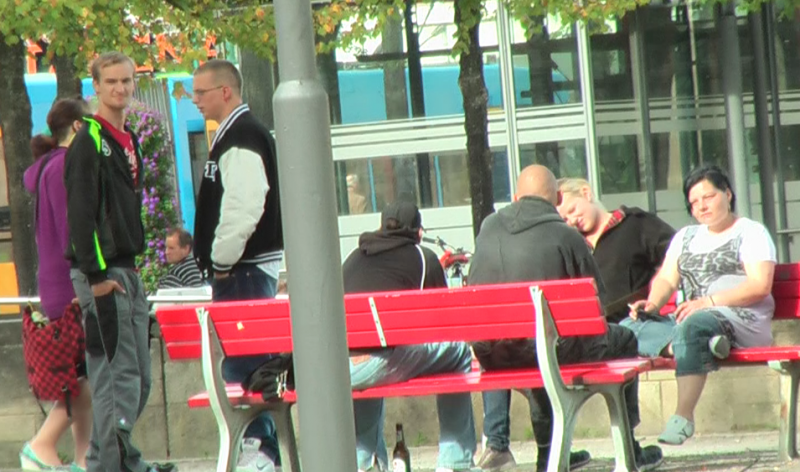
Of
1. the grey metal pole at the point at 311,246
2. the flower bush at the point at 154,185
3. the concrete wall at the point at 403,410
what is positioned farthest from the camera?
the flower bush at the point at 154,185

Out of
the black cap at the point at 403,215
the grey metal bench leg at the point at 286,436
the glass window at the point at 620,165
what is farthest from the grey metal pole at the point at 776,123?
the grey metal bench leg at the point at 286,436

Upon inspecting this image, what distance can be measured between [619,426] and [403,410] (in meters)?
2.42

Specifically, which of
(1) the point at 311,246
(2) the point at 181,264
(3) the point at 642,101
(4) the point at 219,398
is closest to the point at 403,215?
(4) the point at 219,398

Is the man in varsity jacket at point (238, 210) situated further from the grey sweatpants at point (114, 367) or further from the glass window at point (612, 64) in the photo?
the glass window at point (612, 64)

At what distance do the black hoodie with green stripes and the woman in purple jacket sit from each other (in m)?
0.38

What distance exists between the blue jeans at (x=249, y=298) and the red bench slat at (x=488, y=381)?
26cm

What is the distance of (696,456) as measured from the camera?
834cm

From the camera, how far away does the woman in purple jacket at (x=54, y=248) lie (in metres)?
7.61

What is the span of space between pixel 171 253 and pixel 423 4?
4.49 metres

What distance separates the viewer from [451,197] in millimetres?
16422

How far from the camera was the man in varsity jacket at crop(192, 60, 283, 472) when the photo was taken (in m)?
7.28

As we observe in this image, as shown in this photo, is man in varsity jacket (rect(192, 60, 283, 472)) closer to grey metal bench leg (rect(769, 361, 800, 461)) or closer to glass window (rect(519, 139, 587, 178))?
grey metal bench leg (rect(769, 361, 800, 461))

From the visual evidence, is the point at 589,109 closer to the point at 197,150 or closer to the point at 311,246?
the point at 197,150

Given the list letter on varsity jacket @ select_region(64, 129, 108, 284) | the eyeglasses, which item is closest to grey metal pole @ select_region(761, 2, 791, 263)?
the eyeglasses
